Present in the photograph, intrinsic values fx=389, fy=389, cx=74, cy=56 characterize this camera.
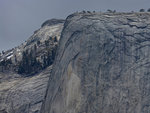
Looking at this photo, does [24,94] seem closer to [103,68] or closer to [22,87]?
[22,87]

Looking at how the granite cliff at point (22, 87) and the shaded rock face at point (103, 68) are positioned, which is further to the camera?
the granite cliff at point (22, 87)

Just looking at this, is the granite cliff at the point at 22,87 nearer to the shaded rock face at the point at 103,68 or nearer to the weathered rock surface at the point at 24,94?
the weathered rock surface at the point at 24,94

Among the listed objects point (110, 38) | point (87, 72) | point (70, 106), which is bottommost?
point (70, 106)

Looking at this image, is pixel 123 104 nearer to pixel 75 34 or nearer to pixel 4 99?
pixel 75 34

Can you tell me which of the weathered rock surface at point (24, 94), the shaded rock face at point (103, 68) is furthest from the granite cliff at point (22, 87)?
the shaded rock face at point (103, 68)

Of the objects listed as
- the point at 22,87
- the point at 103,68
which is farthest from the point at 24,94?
the point at 103,68

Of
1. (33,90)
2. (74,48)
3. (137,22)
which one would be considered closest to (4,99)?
(33,90)
